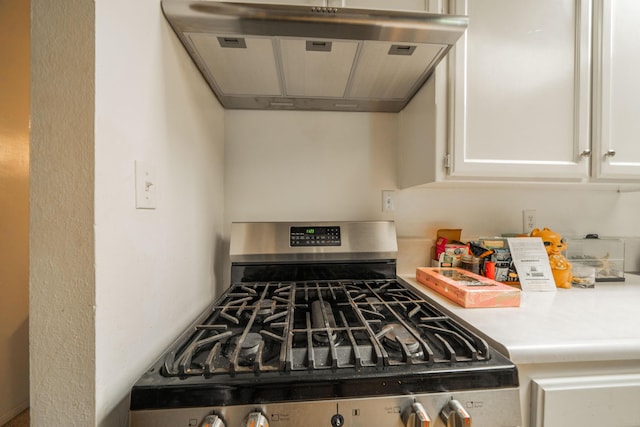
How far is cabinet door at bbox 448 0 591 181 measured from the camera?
0.86 m

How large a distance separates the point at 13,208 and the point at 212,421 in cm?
200

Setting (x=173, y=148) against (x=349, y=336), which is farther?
(x=173, y=148)

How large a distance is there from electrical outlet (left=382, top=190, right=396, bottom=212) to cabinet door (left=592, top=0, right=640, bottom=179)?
732mm

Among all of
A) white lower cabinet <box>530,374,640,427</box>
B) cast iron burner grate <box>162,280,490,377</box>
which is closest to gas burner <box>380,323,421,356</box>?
cast iron burner grate <box>162,280,490,377</box>

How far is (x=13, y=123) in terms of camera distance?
1.47 metres

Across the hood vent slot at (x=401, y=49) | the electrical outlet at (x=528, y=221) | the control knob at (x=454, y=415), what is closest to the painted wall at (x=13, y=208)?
the hood vent slot at (x=401, y=49)

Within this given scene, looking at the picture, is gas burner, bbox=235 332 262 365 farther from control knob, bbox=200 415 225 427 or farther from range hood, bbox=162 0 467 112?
range hood, bbox=162 0 467 112

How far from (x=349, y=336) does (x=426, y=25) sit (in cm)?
86

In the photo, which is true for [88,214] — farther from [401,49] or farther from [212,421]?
[401,49]

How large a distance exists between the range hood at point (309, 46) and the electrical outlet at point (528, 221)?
842 mm

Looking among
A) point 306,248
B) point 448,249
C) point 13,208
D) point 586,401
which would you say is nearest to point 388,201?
point 448,249

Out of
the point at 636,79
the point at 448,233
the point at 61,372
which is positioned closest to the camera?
the point at 61,372

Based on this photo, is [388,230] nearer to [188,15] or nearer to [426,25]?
[426,25]

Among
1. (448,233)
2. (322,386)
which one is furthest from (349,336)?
(448,233)
